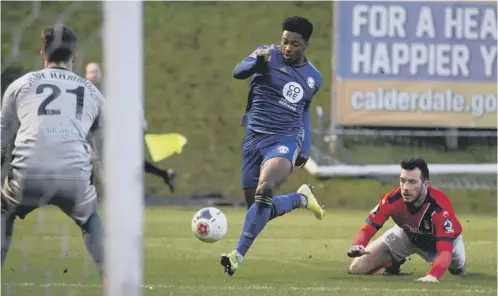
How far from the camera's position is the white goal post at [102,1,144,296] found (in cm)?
363

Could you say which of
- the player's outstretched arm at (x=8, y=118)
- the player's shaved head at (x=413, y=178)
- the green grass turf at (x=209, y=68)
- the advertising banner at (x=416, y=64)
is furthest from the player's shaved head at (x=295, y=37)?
the green grass turf at (x=209, y=68)

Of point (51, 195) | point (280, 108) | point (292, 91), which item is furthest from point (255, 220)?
point (51, 195)

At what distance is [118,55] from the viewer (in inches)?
142

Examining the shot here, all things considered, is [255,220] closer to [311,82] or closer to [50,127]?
[311,82]

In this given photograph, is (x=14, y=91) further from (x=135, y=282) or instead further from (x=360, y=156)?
(x=360, y=156)

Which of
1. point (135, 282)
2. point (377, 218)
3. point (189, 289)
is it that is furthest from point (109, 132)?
point (377, 218)

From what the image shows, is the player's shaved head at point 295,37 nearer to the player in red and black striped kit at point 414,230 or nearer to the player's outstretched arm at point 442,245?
the player in red and black striped kit at point 414,230

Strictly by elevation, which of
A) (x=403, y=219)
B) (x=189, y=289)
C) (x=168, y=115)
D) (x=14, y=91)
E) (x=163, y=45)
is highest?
(x=163, y=45)

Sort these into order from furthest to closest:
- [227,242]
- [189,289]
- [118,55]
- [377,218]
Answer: [227,242] → [377,218] → [189,289] → [118,55]

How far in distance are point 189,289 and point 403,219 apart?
1845 millimetres

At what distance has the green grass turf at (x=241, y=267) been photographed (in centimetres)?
735

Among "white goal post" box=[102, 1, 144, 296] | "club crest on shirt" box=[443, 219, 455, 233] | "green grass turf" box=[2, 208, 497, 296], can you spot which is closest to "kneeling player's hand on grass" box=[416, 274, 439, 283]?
"green grass turf" box=[2, 208, 497, 296]

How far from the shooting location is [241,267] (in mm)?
8836

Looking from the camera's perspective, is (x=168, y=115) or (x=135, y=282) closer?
(x=135, y=282)
